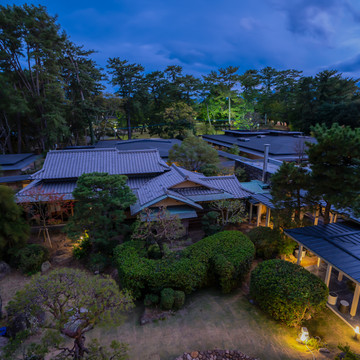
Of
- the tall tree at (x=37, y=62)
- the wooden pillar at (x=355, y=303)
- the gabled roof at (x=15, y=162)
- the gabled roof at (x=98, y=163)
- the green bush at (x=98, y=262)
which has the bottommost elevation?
the green bush at (x=98, y=262)

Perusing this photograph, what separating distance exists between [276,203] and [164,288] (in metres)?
6.47

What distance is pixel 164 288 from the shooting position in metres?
8.94

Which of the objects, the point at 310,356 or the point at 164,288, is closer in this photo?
the point at 310,356

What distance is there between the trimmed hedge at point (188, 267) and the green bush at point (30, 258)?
4.25 meters

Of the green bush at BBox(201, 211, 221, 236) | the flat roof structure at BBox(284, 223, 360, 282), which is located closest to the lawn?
the flat roof structure at BBox(284, 223, 360, 282)

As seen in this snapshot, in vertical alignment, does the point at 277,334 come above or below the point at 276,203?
below

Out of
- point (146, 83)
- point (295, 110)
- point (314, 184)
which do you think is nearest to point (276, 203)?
point (314, 184)

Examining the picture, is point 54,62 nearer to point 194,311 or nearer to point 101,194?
point 101,194

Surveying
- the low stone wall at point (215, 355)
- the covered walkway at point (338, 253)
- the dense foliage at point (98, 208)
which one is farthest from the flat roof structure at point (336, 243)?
the dense foliage at point (98, 208)

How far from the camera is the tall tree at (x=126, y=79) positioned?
4316cm

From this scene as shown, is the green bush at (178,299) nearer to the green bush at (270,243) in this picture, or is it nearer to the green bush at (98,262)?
the green bush at (98,262)

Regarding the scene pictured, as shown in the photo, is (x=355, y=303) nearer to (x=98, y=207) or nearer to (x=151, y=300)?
(x=151, y=300)

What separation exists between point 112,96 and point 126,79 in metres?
11.0

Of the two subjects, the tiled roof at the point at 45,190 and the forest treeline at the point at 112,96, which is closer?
the tiled roof at the point at 45,190
